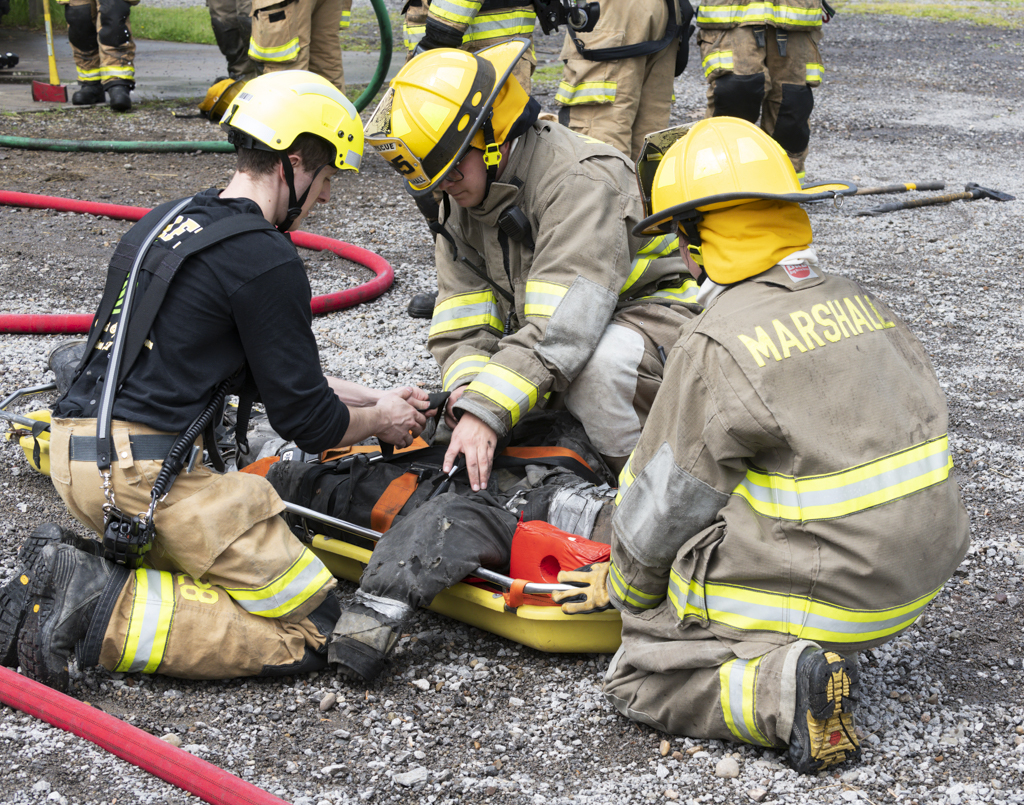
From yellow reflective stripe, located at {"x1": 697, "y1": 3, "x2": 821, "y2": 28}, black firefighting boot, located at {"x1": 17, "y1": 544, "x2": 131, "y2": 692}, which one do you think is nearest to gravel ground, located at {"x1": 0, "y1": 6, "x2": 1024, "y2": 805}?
black firefighting boot, located at {"x1": 17, "y1": 544, "x2": 131, "y2": 692}

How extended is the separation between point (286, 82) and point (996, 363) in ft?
12.5

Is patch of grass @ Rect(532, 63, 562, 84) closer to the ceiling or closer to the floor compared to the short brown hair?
closer to the floor

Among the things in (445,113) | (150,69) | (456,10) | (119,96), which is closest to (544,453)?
(445,113)

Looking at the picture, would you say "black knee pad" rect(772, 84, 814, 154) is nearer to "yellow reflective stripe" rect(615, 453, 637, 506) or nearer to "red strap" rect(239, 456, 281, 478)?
"red strap" rect(239, 456, 281, 478)

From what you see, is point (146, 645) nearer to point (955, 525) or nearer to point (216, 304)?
point (216, 304)

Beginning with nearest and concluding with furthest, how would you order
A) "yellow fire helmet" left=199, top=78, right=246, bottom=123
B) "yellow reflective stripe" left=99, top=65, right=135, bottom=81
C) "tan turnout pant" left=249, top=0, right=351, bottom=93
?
"tan turnout pant" left=249, top=0, right=351, bottom=93 < "yellow fire helmet" left=199, top=78, right=246, bottom=123 < "yellow reflective stripe" left=99, top=65, right=135, bottom=81

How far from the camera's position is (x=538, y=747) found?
2516 mm

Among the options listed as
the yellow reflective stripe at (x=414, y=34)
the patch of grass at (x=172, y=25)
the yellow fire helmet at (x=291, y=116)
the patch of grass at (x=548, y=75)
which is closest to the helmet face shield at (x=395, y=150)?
the yellow fire helmet at (x=291, y=116)

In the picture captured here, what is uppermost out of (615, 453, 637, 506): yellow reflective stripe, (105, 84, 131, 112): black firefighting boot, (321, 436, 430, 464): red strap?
(615, 453, 637, 506): yellow reflective stripe

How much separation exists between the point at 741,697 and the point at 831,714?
20cm

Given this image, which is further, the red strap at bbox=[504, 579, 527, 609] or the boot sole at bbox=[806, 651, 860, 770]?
the red strap at bbox=[504, 579, 527, 609]

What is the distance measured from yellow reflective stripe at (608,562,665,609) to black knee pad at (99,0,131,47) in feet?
29.0

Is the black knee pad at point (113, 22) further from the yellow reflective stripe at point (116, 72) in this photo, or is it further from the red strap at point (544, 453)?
the red strap at point (544, 453)

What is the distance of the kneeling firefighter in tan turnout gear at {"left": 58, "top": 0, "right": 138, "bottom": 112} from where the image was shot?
31.0ft
